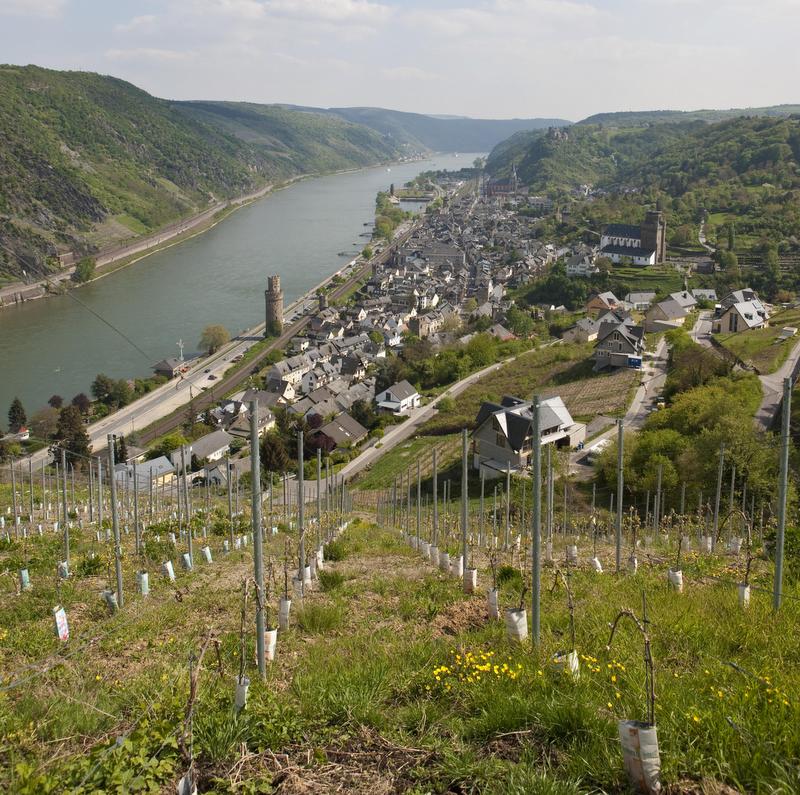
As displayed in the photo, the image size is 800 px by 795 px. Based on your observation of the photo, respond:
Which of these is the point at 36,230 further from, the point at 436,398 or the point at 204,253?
the point at 436,398

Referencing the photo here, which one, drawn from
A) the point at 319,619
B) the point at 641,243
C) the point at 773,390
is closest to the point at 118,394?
the point at 773,390

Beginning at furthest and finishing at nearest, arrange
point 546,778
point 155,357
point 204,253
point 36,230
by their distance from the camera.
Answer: point 204,253, point 36,230, point 155,357, point 546,778

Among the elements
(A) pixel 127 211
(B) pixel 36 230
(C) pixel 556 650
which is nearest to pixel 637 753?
(C) pixel 556 650

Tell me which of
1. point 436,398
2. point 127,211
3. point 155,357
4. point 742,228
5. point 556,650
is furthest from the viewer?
point 127,211

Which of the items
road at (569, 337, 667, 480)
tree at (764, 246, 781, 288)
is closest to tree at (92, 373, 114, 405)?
road at (569, 337, 667, 480)

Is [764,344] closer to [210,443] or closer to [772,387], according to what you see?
[772,387]

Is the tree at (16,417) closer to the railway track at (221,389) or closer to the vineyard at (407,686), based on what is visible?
the railway track at (221,389)
